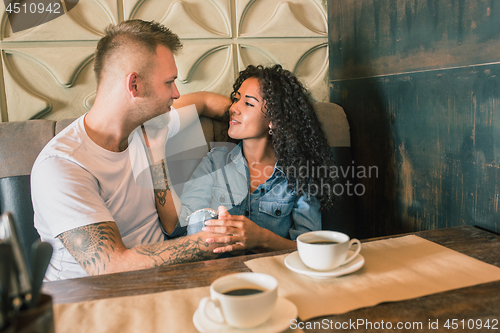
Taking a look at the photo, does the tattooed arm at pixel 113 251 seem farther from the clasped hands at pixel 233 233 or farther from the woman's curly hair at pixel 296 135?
the woman's curly hair at pixel 296 135

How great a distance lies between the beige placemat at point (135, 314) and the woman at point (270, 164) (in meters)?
0.79

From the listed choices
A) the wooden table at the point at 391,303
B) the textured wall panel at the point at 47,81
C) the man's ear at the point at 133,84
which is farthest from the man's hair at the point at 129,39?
the wooden table at the point at 391,303

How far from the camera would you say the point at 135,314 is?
0.69 meters

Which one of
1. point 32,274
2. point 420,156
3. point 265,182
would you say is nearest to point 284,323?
point 32,274

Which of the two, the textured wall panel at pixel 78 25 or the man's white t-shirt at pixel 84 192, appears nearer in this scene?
the man's white t-shirt at pixel 84 192

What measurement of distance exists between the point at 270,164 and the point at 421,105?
0.71m

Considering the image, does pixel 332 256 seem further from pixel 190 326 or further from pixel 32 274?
pixel 32 274

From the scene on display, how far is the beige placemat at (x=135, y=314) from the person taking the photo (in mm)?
649

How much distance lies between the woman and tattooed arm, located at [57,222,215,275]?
422 mm

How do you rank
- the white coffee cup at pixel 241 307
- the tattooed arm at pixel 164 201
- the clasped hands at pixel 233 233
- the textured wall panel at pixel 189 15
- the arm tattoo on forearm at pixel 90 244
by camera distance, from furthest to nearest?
the textured wall panel at pixel 189 15 < the tattooed arm at pixel 164 201 < the clasped hands at pixel 233 233 < the arm tattoo on forearm at pixel 90 244 < the white coffee cup at pixel 241 307

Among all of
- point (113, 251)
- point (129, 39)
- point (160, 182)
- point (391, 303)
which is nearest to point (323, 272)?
point (391, 303)

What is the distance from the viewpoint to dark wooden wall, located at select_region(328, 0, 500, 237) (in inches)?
47.5

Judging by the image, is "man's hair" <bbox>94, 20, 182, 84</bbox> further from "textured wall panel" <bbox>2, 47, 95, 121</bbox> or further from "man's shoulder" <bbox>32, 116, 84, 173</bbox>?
"textured wall panel" <bbox>2, 47, 95, 121</bbox>

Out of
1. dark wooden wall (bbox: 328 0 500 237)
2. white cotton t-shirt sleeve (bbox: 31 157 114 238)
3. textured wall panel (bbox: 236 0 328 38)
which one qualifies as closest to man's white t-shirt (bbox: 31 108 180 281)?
white cotton t-shirt sleeve (bbox: 31 157 114 238)
